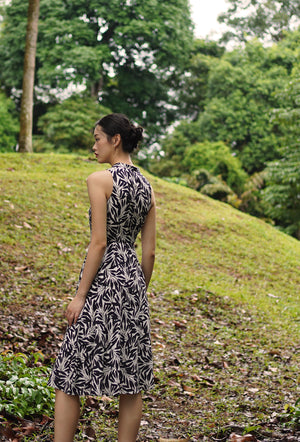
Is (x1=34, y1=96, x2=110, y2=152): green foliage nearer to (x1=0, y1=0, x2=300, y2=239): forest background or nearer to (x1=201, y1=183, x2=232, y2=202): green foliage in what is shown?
(x1=0, y1=0, x2=300, y2=239): forest background

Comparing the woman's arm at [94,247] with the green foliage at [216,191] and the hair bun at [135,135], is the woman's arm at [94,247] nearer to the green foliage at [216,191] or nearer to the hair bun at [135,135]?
the hair bun at [135,135]

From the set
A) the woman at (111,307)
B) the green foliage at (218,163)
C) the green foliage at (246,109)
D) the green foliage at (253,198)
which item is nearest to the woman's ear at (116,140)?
the woman at (111,307)

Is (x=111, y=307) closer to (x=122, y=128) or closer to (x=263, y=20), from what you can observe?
(x=122, y=128)

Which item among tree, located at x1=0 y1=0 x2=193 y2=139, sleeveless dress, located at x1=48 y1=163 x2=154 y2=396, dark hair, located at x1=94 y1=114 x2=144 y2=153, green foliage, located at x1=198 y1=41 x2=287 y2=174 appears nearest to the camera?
sleeveless dress, located at x1=48 y1=163 x2=154 y2=396

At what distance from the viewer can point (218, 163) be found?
952 inches

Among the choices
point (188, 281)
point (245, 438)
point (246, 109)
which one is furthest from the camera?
point (246, 109)

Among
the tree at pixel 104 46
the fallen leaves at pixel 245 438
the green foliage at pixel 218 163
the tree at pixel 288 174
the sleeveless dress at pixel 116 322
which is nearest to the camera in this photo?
the sleeveless dress at pixel 116 322

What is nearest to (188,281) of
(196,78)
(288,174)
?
(288,174)

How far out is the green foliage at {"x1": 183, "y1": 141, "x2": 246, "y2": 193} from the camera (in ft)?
79.3

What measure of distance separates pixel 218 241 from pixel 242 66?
19.8m

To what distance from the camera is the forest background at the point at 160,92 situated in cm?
2347

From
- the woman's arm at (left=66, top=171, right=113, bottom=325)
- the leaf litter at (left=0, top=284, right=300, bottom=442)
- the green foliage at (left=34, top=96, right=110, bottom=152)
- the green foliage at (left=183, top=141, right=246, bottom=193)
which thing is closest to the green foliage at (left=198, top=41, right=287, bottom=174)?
the green foliage at (left=183, top=141, right=246, bottom=193)

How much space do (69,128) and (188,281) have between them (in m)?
15.0

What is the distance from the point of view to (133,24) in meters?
25.4
